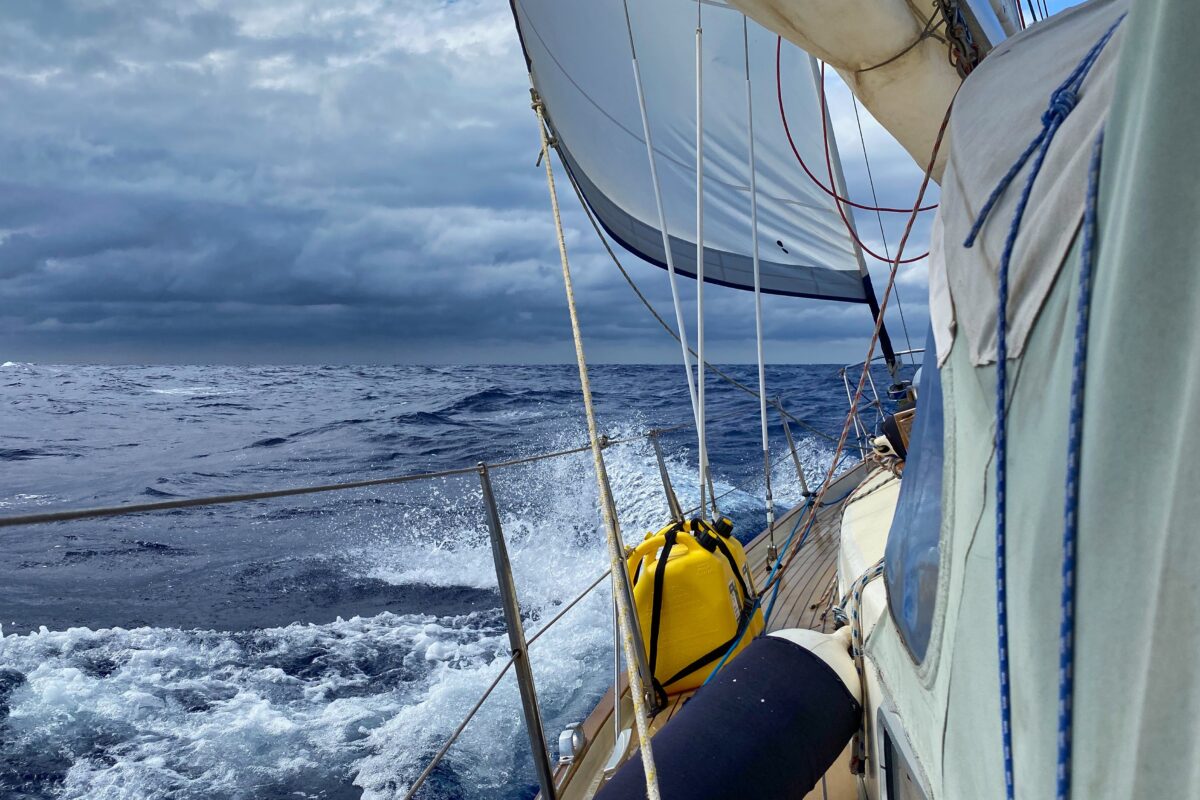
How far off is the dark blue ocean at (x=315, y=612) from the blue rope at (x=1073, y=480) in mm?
2375

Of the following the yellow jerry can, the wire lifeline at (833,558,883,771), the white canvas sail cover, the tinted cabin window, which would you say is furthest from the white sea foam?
the white canvas sail cover

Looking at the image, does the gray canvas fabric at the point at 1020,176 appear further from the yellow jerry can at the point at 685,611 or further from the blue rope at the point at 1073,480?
the yellow jerry can at the point at 685,611

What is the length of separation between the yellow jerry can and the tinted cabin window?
1.03 m

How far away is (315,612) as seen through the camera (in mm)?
4809

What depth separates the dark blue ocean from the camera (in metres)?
2.91

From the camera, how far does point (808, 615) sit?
265 centimetres

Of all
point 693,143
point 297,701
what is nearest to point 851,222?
point 693,143

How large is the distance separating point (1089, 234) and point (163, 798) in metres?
3.29

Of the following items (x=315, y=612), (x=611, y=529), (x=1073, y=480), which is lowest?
(x=315, y=612)

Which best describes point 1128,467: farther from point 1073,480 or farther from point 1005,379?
point 1005,379

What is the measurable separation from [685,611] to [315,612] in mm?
3506

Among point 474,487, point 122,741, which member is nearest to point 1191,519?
point 122,741

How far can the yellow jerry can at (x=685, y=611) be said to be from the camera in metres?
2.12

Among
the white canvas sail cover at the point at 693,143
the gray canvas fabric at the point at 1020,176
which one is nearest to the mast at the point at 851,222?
the white canvas sail cover at the point at 693,143
